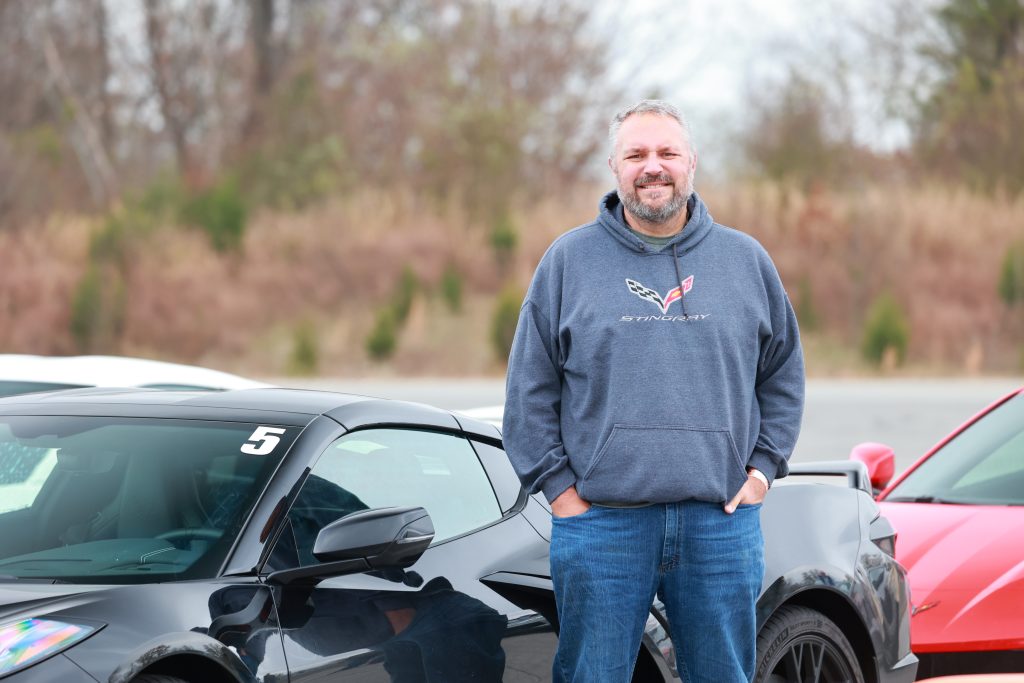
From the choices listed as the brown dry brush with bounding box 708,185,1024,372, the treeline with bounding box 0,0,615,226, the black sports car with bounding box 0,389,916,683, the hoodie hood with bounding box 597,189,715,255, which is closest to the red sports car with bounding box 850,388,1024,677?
the black sports car with bounding box 0,389,916,683

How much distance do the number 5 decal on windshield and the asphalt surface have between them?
10.7 metres

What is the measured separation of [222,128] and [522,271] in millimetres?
13446

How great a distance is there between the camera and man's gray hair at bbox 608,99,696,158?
13.1ft

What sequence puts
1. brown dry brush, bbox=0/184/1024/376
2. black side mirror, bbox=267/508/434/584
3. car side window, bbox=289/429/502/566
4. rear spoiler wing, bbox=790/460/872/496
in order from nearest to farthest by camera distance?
black side mirror, bbox=267/508/434/584
car side window, bbox=289/429/502/566
rear spoiler wing, bbox=790/460/872/496
brown dry brush, bbox=0/184/1024/376

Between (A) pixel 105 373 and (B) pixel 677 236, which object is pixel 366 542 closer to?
(B) pixel 677 236

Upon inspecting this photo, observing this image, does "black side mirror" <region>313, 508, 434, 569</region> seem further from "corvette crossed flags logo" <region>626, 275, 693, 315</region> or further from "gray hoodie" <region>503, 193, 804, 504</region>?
"corvette crossed flags logo" <region>626, 275, 693, 315</region>

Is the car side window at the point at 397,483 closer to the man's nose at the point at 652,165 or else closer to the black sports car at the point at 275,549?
the black sports car at the point at 275,549

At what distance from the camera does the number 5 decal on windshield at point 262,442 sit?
3871 millimetres

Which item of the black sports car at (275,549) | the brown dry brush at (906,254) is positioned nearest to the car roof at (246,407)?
the black sports car at (275,549)

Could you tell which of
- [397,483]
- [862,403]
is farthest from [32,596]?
[862,403]

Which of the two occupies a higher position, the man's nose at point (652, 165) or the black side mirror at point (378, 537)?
the man's nose at point (652, 165)

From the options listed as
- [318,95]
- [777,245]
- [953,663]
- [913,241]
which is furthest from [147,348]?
[953,663]

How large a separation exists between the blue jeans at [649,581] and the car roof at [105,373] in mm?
3515

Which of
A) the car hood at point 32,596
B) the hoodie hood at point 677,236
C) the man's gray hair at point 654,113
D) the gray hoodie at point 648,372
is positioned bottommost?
the car hood at point 32,596
